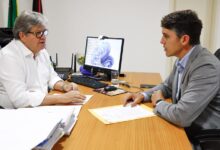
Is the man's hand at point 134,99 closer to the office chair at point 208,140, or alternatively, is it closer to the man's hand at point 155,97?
the man's hand at point 155,97

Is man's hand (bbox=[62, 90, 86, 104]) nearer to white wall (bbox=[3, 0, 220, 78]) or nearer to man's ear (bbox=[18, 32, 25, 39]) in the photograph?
man's ear (bbox=[18, 32, 25, 39])

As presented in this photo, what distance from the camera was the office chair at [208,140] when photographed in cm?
130

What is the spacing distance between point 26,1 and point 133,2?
1.64 meters

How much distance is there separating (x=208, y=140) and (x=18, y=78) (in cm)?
118

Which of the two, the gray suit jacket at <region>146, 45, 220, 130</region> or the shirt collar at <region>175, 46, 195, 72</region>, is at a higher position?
the shirt collar at <region>175, 46, 195, 72</region>

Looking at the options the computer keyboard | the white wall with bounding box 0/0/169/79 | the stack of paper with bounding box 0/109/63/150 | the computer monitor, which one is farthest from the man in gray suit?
the white wall with bounding box 0/0/169/79

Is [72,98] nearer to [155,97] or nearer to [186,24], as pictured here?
[155,97]

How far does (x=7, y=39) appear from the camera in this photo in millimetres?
2473

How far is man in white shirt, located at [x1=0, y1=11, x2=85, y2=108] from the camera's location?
1.55 m

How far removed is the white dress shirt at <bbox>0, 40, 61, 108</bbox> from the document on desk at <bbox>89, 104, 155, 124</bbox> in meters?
0.41

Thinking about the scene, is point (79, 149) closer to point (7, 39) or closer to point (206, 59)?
point (206, 59)

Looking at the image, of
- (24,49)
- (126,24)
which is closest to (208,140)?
(24,49)

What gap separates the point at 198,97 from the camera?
1278 mm

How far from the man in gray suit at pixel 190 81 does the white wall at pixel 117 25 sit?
225cm
